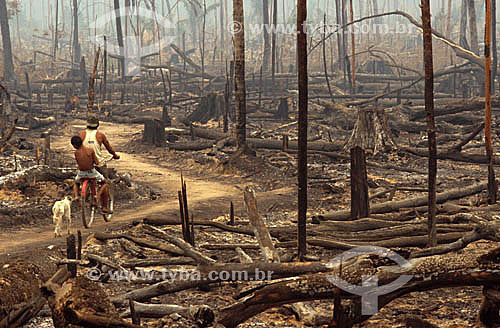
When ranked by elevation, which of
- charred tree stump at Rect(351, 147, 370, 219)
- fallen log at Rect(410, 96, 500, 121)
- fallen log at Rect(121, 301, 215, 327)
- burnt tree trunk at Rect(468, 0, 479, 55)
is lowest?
fallen log at Rect(121, 301, 215, 327)

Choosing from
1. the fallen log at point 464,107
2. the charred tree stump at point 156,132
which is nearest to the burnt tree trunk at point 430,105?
the fallen log at point 464,107

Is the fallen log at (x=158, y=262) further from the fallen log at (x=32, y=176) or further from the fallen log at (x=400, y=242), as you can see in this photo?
the fallen log at (x=32, y=176)

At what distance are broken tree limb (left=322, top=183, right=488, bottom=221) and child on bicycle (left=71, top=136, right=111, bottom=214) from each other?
3.28 m

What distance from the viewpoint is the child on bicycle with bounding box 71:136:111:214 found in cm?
912

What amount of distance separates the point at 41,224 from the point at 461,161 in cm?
895

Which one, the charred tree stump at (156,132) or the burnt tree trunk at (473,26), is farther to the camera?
the burnt tree trunk at (473,26)

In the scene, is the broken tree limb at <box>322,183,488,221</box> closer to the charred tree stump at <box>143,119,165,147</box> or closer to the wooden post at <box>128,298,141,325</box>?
the wooden post at <box>128,298,141,325</box>

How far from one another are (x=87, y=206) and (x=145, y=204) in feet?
6.63

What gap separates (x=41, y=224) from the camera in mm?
10352

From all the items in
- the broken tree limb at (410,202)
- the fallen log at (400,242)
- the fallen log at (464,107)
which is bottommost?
the fallen log at (400,242)

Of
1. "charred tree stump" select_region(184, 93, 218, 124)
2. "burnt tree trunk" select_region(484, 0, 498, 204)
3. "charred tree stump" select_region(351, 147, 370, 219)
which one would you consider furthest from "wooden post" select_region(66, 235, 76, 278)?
"charred tree stump" select_region(184, 93, 218, 124)

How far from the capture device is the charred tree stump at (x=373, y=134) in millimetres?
15617

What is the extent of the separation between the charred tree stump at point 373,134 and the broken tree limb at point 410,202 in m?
4.88

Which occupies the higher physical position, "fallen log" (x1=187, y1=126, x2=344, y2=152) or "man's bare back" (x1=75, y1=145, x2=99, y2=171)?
"man's bare back" (x1=75, y1=145, x2=99, y2=171)
